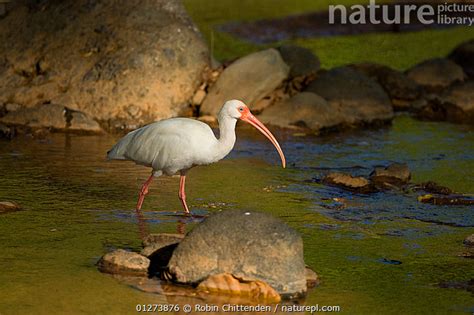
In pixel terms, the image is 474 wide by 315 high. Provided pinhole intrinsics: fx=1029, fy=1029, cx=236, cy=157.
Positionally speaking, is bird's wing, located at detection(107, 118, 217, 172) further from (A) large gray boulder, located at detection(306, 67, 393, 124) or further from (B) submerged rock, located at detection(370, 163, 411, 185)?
(A) large gray boulder, located at detection(306, 67, 393, 124)

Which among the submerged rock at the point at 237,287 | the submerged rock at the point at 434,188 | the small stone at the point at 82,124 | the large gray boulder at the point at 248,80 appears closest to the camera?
the submerged rock at the point at 237,287

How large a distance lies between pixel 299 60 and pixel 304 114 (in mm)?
1498

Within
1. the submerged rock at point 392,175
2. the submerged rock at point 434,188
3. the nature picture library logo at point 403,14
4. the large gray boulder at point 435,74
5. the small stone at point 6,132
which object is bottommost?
the submerged rock at point 434,188

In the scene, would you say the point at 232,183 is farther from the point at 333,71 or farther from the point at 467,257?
the point at 333,71

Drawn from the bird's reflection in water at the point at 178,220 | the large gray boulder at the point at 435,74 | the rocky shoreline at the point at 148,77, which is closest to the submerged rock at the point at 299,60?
the rocky shoreline at the point at 148,77

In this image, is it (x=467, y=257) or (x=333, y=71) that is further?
(x=333, y=71)

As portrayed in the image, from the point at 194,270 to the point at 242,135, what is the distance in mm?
7430

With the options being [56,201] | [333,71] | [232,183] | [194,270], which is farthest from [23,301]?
[333,71]

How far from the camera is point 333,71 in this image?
1630cm

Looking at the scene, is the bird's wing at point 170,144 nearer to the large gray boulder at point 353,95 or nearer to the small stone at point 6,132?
the small stone at point 6,132

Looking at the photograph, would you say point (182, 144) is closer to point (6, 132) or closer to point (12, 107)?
point (6, 132)

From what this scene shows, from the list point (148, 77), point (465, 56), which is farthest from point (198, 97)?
point (465, 56)

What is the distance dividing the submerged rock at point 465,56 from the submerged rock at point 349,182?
1015 centimetres

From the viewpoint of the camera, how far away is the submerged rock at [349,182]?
1084cm
